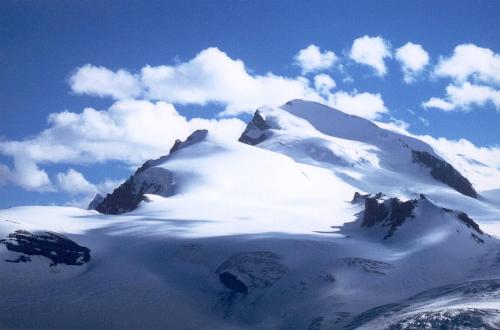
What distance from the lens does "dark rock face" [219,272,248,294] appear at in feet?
418

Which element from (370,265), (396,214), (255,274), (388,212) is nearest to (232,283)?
(255,274)

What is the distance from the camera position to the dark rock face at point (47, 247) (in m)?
138

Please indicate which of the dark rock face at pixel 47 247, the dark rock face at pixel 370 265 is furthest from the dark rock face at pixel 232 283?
the dark rock face at pixel 47 247

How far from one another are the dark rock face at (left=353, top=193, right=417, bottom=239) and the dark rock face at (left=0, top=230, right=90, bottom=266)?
189ft

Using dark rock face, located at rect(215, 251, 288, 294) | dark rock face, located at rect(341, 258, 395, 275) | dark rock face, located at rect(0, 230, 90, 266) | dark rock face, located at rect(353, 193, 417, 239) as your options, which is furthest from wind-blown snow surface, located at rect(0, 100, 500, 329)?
dark rock face, located at rect(0, 230, 90, 266)

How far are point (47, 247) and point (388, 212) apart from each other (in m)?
67.7

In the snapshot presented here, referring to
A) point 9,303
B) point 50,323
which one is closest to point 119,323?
point 50,323

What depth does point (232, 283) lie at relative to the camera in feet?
423

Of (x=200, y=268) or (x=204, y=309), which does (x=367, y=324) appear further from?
(x=200, y=268)

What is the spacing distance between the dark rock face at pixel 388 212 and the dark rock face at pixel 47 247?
57.8 metres

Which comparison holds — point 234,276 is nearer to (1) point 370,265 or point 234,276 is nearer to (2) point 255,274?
(2) point 255,274

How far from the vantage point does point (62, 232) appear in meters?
153

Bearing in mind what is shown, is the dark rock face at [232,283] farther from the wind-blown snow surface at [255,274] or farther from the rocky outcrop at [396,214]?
the rocky outcrop at [396,214]

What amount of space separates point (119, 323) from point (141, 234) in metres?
41.2
